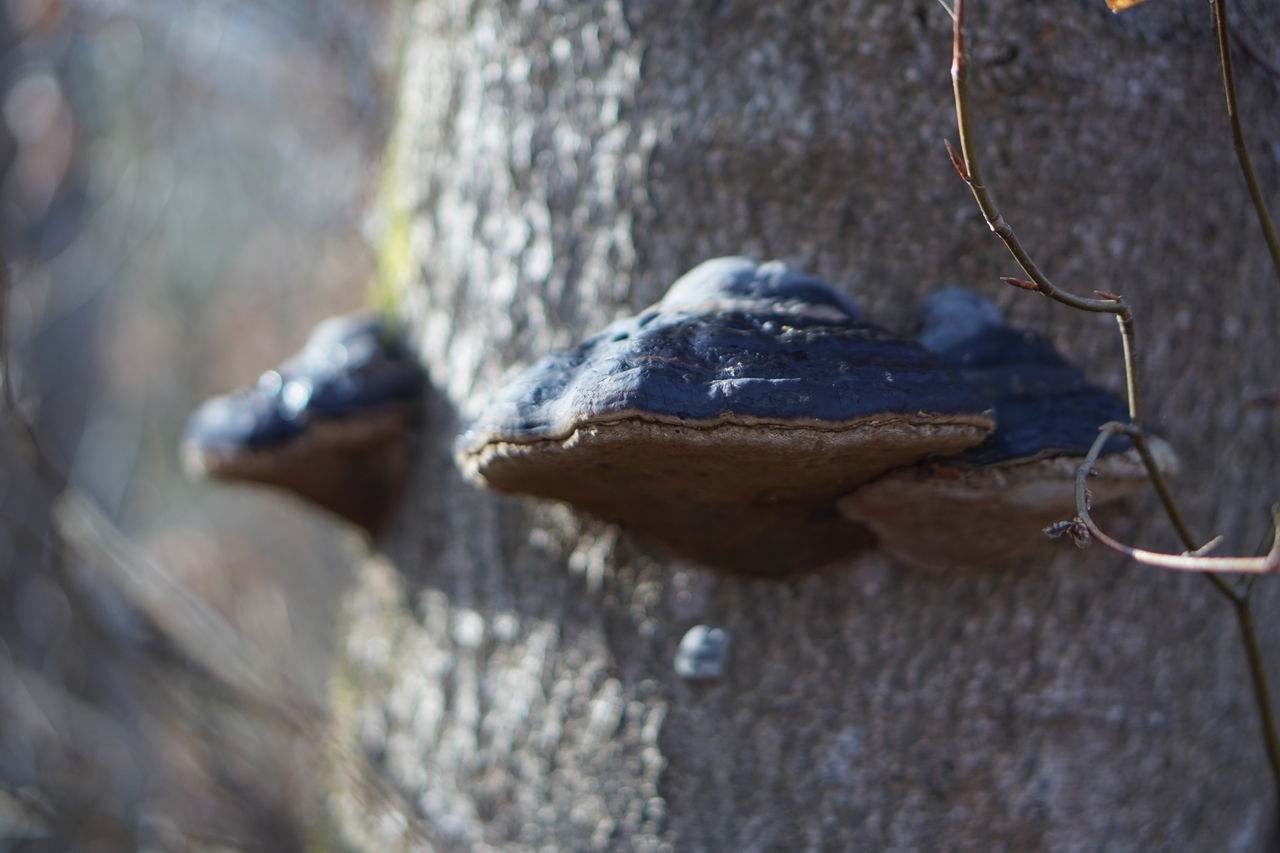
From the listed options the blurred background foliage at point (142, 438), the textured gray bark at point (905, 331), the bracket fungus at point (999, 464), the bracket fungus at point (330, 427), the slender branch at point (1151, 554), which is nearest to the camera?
the slender branch at point (1151, 554)

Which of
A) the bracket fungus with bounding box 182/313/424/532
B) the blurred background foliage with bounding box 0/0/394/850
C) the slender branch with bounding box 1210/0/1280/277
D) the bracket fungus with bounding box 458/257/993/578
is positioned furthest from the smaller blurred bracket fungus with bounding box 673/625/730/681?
the blurred background foliage with bounding box 0/0/394/850

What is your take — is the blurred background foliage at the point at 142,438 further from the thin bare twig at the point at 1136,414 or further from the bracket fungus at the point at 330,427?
the thin bare twig at the point at 1136,414

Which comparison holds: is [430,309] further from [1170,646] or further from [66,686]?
[66,686]

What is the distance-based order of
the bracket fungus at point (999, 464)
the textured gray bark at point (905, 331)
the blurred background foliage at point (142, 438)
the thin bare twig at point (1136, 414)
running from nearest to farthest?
the thin bare twig at point (1136, 414)
the bracket fungus at point (999, 464)
the textured gray bark at point (905, 331)
the blurred background foliage at point (142, 438)

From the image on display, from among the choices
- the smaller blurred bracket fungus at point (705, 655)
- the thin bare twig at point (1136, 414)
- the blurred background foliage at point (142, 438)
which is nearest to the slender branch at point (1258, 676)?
the thin bare twig at point (1136, 414)

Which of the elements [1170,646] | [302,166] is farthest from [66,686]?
[302,166]

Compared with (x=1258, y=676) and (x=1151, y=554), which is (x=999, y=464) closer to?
(x=1151, y=554)
